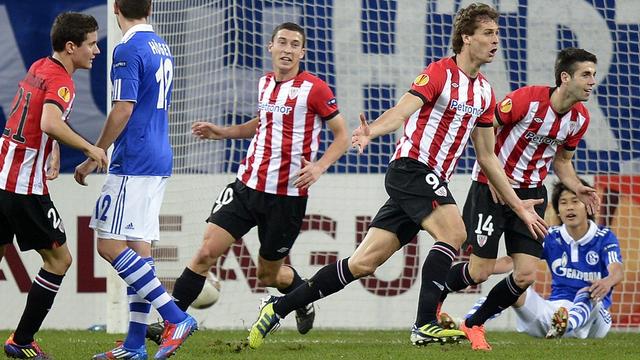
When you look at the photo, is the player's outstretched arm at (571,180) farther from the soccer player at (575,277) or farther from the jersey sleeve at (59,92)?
the jersey sleeve at (59,92)

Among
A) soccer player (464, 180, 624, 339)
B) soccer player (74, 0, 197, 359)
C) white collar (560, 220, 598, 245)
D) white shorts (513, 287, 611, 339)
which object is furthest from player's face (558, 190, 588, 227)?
soccer player (74, 0, 197, 359)

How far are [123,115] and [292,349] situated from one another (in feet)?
7.27

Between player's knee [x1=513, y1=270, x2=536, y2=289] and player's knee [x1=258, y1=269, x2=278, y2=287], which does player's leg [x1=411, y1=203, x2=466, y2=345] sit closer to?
player's knee [x1=513, y1=270, x2=536, y2=289]

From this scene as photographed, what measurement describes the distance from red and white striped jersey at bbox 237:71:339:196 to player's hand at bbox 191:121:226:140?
0.85ft

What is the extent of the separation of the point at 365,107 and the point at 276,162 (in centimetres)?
361

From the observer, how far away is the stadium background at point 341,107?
10.7m

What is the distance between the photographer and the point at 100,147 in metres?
6.28

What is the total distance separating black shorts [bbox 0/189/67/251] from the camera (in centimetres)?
648

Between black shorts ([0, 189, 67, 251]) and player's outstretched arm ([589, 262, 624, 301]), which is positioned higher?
black shorts ([0, 189, 67, 251])

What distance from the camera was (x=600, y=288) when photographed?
30.7 feet

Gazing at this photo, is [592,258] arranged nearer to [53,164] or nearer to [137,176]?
[137,176]

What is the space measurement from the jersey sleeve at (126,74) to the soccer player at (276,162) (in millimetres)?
1522

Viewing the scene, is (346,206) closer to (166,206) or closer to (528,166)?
(166,206)

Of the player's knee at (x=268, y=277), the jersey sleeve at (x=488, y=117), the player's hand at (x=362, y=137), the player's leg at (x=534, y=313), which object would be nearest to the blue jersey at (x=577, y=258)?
the player's leg at (x=534, y=313)
